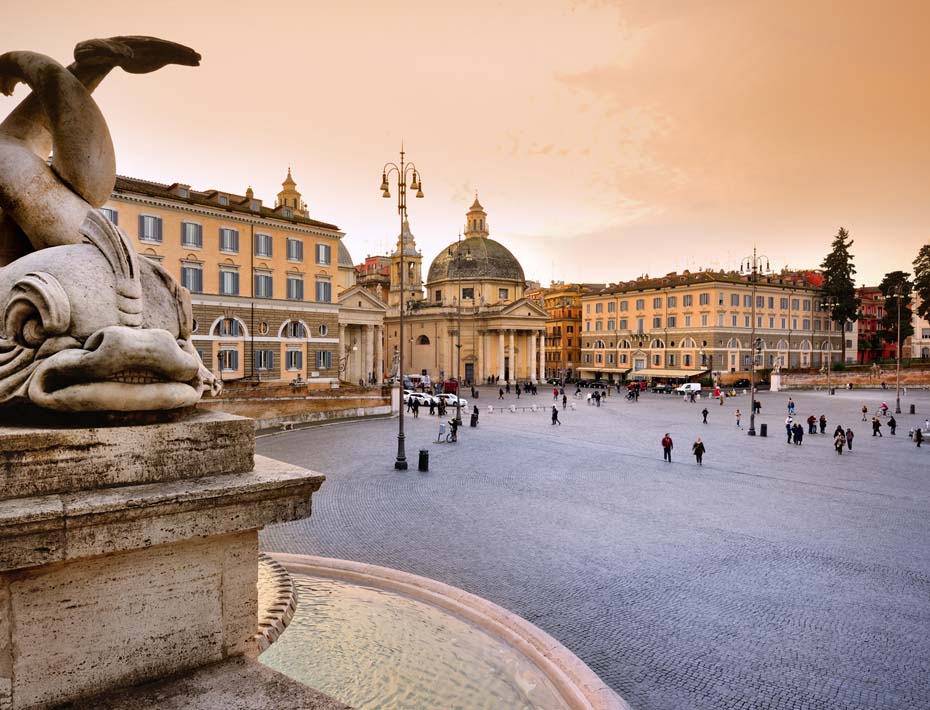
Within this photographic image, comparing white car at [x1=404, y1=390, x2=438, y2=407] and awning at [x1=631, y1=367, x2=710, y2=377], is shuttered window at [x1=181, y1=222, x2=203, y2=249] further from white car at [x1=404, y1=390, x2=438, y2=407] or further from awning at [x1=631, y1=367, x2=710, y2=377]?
awning at [x1=631, y1=367, x2=710, y2=377]

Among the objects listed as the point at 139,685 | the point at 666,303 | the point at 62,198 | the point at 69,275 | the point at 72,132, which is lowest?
the point at 139,685

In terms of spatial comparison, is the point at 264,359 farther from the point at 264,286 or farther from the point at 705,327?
the point at 705,327

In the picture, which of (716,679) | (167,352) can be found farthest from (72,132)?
(716,679)

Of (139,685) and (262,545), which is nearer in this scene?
(139,685)

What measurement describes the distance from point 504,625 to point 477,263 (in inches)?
2778

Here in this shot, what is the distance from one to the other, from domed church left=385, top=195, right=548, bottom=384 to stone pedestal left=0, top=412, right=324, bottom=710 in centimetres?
6226

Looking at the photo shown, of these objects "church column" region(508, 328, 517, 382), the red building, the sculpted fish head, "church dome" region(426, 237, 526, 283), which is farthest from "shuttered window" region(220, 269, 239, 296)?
the red building

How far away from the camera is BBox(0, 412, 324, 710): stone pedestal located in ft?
8.13

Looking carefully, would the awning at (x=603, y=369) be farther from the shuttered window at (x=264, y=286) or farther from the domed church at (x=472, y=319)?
the shuttered window at (x=264, y=286)

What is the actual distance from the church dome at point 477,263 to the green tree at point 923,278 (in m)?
Result: 46.4

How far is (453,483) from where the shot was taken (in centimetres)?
1645

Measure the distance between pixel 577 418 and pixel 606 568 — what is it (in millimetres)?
25957

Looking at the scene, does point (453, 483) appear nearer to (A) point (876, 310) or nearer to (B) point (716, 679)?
(B) point (716, 679)

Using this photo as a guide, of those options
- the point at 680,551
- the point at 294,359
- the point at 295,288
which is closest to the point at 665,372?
the point at 294,359
